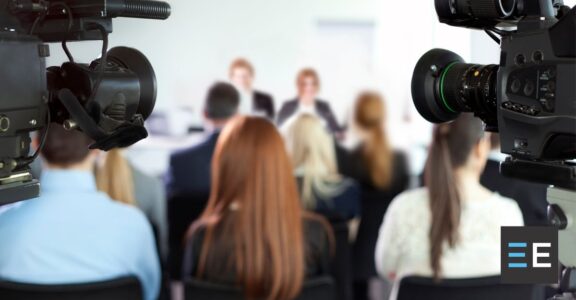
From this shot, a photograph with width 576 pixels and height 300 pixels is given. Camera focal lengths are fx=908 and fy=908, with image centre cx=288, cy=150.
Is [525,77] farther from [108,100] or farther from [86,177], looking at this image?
[86,177]

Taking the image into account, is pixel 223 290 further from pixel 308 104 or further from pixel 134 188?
pixel 308 104

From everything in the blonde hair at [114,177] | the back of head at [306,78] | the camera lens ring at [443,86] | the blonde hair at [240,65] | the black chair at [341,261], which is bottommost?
the black chair at [341,261]

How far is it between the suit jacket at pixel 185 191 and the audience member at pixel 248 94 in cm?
29

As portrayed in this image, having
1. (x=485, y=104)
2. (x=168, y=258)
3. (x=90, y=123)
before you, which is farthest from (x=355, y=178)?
(x=90, y=123)

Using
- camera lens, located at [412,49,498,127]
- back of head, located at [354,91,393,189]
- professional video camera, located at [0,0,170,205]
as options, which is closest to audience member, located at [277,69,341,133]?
back of head, located at [354,91,393,189]

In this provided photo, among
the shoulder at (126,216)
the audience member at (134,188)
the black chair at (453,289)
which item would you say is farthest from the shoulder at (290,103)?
the black chair at (453,289)

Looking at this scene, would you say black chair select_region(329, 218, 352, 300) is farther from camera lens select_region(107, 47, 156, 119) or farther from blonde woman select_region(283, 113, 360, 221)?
camera lens select_region(107, 47, 156, 119)

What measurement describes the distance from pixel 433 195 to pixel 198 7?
2.00 metres

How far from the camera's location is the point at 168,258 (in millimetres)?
3600

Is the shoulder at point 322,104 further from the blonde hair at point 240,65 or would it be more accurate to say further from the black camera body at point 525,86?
the black camera body at point 525,86

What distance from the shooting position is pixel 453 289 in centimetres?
215

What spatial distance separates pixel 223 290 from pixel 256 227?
0.30m

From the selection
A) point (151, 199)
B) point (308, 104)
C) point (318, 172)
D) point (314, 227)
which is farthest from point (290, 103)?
point (314, 227)

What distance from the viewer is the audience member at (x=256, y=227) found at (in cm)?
253
